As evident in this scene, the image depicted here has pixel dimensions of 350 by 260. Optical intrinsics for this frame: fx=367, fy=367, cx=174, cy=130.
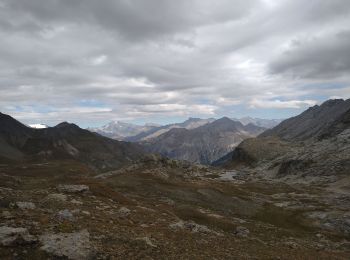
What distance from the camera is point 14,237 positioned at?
21.2 metres

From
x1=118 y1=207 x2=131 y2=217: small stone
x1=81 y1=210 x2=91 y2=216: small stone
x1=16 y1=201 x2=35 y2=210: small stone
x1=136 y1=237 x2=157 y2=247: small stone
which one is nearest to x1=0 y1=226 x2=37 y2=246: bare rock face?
x1=16 y1=201 x2=35 y2=210: small stone

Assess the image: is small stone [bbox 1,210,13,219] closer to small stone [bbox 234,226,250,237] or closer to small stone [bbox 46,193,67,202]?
small stone [bbox 46,193,67,202]

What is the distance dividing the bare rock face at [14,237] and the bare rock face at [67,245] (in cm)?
80

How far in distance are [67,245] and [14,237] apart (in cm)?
303

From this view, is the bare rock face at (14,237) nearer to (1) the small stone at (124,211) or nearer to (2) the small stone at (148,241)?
(2) the small stone at (148,241)

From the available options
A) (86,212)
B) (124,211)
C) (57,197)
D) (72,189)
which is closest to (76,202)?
(57,197)

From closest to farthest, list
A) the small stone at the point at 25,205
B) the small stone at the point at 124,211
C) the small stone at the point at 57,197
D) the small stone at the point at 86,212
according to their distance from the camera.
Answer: the small stone at the point at 25,205 < the small stone at the point at 86,212 < the small stone at the point at 57,197 < the small stone at the point at 124,211

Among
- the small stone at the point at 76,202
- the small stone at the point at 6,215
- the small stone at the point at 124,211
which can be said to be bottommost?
the small stone at the point at 124,211

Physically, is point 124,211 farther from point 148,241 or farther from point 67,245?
point 67,245

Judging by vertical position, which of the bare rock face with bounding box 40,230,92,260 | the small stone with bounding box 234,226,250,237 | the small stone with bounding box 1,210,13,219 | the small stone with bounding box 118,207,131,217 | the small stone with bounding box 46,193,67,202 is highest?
the small stone with bounding box 1,210,13,219

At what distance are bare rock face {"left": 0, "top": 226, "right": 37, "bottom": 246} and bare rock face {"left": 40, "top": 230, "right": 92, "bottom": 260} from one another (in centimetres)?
80

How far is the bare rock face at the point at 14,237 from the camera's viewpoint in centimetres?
2075

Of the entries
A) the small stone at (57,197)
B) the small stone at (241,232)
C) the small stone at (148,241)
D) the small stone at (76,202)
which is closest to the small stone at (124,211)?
the small stone at (76,202)

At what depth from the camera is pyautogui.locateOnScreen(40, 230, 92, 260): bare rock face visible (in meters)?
20.8
